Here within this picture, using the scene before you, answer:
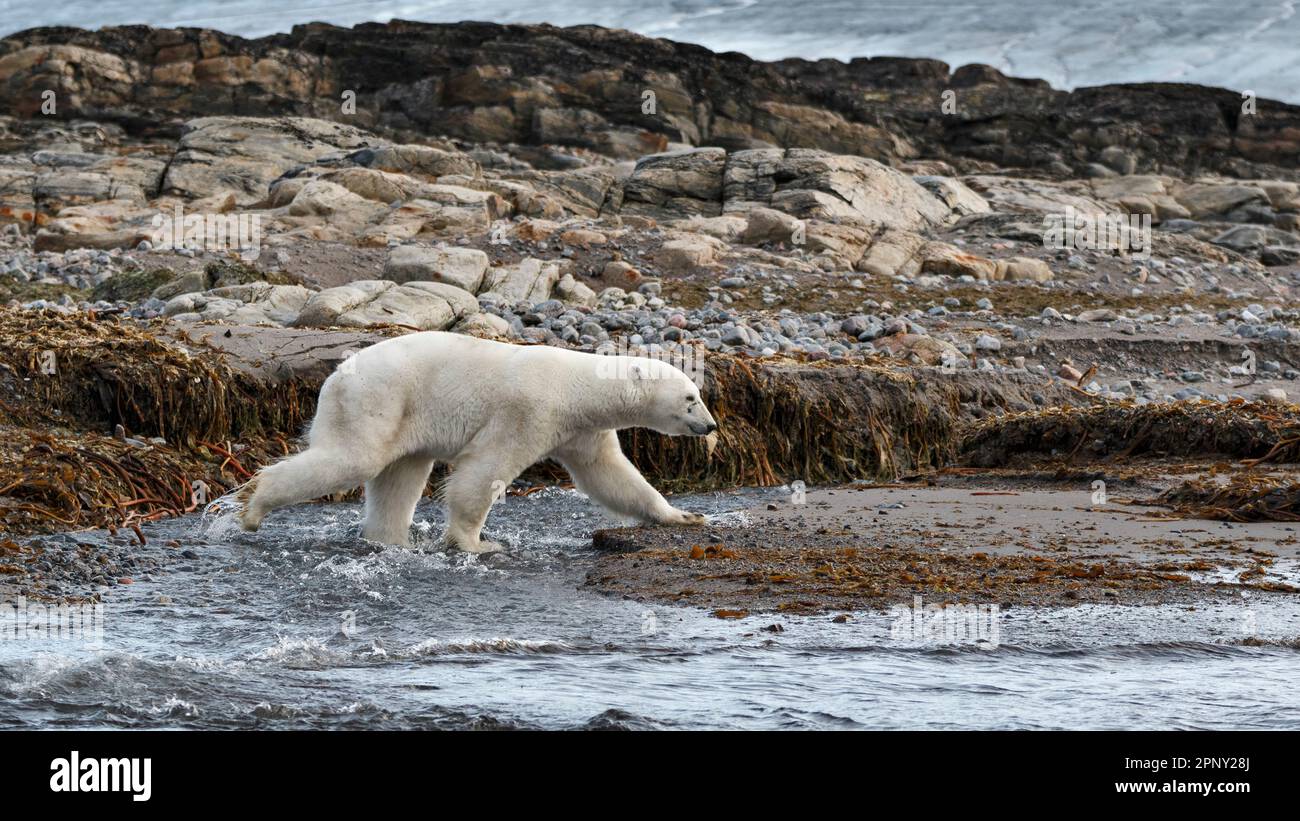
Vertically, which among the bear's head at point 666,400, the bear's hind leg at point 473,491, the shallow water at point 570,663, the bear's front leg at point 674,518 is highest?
the bear's head at point 666,400

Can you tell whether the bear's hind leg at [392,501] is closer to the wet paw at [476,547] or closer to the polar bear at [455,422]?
the polar bear at [455,422]

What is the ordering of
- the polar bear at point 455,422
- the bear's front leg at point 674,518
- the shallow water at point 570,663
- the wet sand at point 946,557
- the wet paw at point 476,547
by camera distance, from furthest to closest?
the bear's front leg at point 674,518
the wet paw at point 476,547
the polar bear at point 455,422
the wet sand at point 946,557
the shallow water at point 570,663

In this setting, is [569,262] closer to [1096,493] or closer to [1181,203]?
[1096,493]

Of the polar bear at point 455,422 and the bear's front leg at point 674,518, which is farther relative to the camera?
the bear's front leg at point 674,518

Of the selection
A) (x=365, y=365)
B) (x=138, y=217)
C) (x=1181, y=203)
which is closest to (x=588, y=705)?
(x=365, y=365)

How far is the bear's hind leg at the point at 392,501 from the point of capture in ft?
30.2

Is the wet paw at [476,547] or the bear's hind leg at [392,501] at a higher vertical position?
the bear's hind leg at [392,501]

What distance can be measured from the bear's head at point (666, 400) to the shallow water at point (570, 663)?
1576 millimetres

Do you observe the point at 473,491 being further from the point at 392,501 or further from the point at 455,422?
the point at 392,501

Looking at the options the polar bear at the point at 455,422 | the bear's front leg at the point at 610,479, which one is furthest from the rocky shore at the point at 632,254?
the polar bear at the point at 455,422

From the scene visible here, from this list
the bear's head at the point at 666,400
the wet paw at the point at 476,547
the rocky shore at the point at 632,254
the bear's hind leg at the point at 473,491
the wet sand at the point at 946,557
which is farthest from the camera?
the rocky shore at the point at 632,254

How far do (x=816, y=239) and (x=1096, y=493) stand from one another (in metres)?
20.9

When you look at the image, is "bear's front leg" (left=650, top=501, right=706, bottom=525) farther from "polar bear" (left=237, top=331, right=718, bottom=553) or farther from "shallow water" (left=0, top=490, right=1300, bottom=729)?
"shallow water" (left=0, top=490, right=1300, bottom=729)

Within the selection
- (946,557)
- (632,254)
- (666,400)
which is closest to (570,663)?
(946,557)
